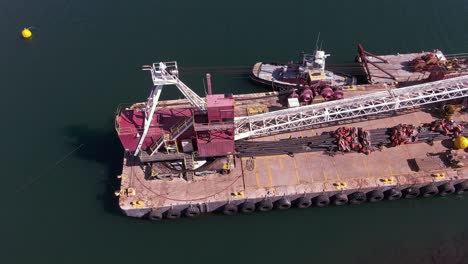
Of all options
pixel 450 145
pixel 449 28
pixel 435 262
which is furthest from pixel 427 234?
pixel 449 28

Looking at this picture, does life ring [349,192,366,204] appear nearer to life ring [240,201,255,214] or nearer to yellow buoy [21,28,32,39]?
life ring [240,201,255,214]

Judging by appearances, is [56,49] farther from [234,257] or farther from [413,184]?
[413,184]

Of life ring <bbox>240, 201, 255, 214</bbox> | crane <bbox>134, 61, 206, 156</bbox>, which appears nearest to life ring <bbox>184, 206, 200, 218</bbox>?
life ring <bbox>240, 201, 255, 214</bbox>

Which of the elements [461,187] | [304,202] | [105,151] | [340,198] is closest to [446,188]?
[461,187]

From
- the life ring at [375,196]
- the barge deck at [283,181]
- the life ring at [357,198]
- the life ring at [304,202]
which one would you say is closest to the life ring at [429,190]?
the barge deck at [283,181]

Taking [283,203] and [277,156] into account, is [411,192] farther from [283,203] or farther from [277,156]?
[277,156]

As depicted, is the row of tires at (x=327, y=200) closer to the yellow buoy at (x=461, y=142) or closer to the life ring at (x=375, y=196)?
the life ring at (x=375, y=196)

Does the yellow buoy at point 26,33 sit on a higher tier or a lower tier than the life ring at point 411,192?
higher
